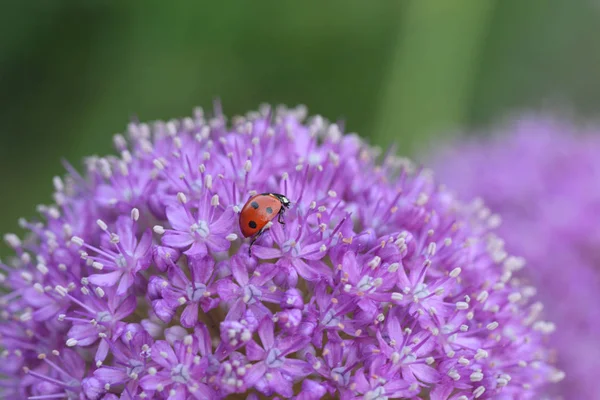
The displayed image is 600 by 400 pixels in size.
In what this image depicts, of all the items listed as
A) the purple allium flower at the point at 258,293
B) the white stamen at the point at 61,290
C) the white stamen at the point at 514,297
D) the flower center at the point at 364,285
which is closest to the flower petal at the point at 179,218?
the purple allium flower at the point at 258,293

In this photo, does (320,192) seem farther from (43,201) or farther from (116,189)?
(43,201)

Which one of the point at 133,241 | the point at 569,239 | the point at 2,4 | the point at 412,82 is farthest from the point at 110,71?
the point at 569,239

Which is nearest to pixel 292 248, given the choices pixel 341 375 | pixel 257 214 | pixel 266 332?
pixel 257 214

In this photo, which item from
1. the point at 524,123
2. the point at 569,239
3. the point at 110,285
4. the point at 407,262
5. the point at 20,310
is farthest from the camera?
the point at 524,123

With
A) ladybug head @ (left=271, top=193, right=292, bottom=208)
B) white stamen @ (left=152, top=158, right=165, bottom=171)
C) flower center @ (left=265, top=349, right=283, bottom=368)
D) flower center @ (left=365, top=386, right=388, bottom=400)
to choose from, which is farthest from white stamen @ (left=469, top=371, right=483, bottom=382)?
white stamen @ (left=152, top=158, right=165, bottom=171)

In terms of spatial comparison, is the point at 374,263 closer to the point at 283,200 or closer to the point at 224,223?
the point at 283,200

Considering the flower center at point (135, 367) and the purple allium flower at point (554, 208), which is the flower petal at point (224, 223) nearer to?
the flower center at point (135, 367)
